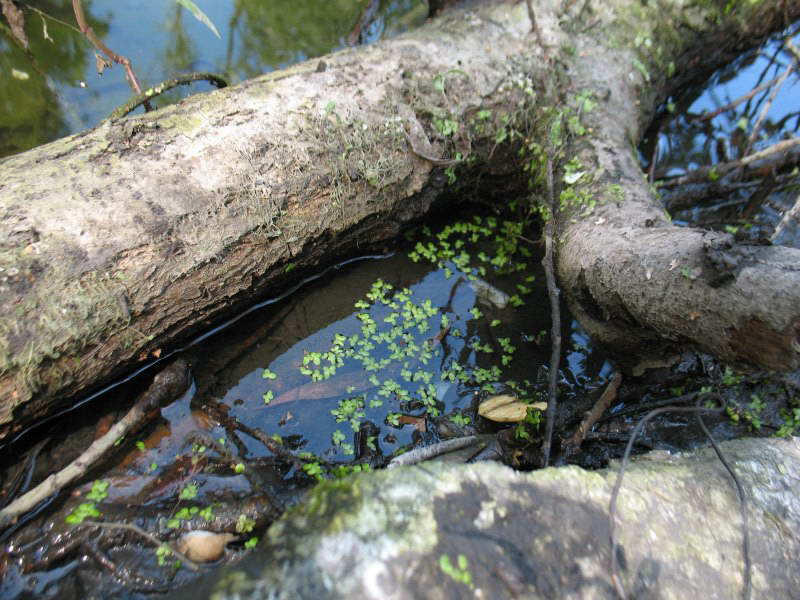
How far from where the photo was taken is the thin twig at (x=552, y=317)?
215 cm

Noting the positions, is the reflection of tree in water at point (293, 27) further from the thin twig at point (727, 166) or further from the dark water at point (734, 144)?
the thin twig at point (727, 166)

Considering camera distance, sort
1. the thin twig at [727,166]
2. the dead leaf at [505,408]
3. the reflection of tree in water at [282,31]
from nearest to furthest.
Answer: the dead leaf at [505,408], the thin twig at [727,166], the reflection of tree in water at [282,31]

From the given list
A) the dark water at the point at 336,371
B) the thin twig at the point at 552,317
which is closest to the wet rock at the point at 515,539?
the thin twig at the point at 552,317

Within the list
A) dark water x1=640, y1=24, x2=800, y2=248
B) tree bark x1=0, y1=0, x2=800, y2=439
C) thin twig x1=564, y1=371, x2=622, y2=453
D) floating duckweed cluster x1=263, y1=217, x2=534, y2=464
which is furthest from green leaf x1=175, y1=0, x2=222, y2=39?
dark water x1=640, y1=24, x2=800, y2=248

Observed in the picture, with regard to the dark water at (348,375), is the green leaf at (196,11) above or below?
above

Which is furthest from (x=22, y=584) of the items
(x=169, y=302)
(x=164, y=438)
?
(x=169, y=302)

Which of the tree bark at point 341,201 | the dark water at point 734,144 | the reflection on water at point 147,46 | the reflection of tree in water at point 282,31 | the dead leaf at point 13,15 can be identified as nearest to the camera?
the tree bark at point 341,201

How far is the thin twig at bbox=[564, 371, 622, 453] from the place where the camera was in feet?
7.73

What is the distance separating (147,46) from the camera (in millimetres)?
4496

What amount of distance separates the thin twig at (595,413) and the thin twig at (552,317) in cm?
12

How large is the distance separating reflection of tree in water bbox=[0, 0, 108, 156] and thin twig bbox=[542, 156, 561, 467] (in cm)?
339

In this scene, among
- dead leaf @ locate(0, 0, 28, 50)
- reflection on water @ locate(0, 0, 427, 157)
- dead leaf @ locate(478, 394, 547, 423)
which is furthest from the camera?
reflection on water @ locate(0, 0, 427, 157)

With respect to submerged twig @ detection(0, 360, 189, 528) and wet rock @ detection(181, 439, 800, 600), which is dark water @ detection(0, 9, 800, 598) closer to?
submerged twig @ detection(0, 360, 189, 528)

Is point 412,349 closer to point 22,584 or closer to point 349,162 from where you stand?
point 349,162
